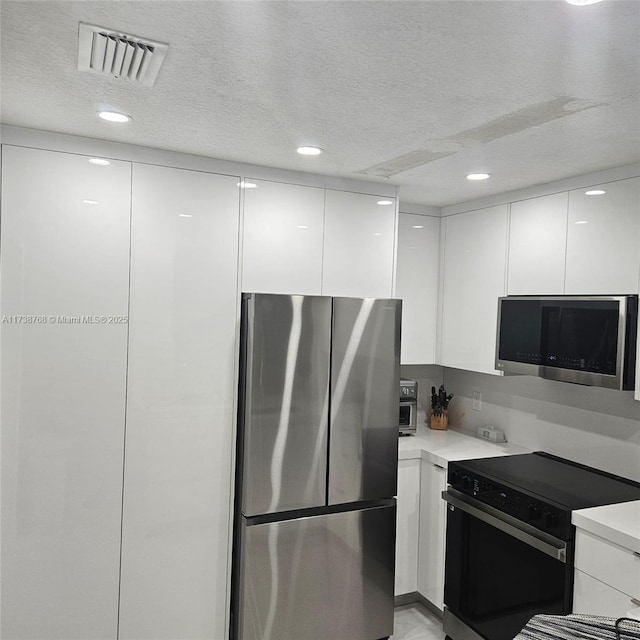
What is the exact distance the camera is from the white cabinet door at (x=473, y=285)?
10.8 ft

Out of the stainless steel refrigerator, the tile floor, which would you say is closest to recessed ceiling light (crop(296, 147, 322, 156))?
the stainless steel refrigerator

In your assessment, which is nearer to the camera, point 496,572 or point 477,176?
point 496,572

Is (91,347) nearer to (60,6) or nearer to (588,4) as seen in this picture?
(60,6)

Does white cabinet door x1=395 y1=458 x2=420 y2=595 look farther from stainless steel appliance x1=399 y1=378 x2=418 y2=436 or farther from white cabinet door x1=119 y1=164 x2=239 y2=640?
white cabinet door x1=119 y1=164 x2=239 y2=640

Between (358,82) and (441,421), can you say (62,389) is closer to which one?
(358,82)

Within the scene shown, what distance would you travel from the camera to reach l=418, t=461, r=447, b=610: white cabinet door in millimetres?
3133

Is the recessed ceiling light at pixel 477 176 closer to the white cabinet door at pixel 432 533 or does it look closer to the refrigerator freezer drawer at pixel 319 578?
the white cabinet door at pixel 432 533

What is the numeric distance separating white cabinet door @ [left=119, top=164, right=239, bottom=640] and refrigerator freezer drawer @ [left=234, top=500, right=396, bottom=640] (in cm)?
21

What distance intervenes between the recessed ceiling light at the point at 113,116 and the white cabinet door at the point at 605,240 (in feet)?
6.92

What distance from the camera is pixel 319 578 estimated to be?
2.74 m

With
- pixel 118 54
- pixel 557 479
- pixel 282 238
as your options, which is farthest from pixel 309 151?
pixel 557 479

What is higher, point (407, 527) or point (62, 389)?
point (62, 389)

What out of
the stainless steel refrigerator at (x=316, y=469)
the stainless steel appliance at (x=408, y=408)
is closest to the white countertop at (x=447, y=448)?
the stainless steel appliance at (x=408, y=408)

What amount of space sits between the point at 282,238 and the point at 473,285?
129 cm
